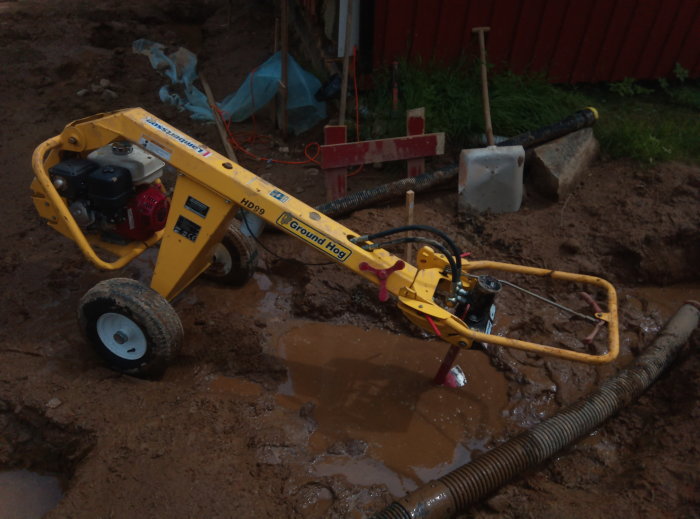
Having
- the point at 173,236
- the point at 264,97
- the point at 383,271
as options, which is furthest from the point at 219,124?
the point at 383,271

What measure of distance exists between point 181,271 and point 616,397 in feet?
9.92

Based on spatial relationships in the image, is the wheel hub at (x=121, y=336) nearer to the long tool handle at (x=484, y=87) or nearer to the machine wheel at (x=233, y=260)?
the machine wheel at (x=233, y=260)

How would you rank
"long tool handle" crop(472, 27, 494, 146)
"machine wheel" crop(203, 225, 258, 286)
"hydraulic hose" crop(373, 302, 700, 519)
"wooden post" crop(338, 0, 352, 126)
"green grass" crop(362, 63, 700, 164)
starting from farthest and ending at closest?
"green grass" crop(362, 63, 700, 164) → "wooden post" crop(338, 0, 352, 126) → "long tool handle" crop(472, 27, 494, 146) → "machine wheel" crop(203, 225, 258, 286) → "hydraulic hose" crop(373, 302, 700, 519)

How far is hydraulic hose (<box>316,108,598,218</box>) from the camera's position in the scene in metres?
5.52

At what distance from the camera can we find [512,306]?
4.75m

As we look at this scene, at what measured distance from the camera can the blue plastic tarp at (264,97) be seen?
23.1ft

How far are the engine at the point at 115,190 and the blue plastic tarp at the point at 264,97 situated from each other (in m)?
3.28

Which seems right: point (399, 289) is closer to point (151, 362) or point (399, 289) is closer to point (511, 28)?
point (151, 362)

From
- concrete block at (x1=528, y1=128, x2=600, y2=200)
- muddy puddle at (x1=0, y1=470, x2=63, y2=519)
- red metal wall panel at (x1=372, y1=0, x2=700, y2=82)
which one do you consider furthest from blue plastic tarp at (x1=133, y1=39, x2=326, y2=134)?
muddy puddle at (x1=0, y1=470, x2=63, y2=519)

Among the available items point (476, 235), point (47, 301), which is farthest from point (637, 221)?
point (47, 301)

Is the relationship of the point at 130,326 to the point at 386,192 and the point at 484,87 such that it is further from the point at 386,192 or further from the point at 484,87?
the point at 484,87

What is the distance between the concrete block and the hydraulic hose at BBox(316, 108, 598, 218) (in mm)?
93

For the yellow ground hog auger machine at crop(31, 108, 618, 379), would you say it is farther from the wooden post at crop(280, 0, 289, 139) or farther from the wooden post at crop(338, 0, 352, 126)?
the wooden post at crop(280, 0, 289, 139)

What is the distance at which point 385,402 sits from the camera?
396 cm
